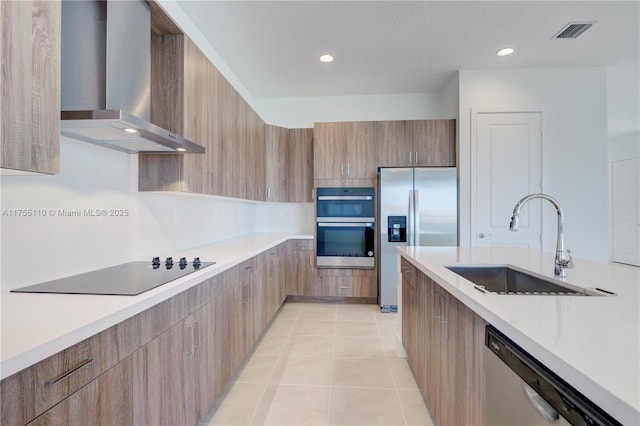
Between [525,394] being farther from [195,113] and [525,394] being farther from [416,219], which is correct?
[416,219]

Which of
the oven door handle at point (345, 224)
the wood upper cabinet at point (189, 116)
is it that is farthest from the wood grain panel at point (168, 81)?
the oven door handle at point (345, 224)

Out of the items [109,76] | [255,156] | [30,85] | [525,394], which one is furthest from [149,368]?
[255,156]

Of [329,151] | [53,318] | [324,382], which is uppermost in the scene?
[329,151]

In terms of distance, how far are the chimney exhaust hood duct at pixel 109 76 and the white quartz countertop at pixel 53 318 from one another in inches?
27.7

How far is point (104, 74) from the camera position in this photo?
148 cm

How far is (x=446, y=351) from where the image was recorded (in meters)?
1.37

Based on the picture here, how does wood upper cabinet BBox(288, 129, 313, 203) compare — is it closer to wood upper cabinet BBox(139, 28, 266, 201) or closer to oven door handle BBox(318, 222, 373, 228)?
oven door handle BBox(318, 222, 373, 228)

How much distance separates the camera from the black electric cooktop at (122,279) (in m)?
1.20

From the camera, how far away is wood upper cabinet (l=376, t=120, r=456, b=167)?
144 inches

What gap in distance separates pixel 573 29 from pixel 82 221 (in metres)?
4.11

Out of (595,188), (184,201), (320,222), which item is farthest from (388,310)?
(595,188)

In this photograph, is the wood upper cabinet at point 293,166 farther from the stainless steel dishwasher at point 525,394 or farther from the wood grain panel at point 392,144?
the stainless steel dishwasher at point 525,394

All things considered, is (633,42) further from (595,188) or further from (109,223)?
(109,223)

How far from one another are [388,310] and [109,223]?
2979 millimetres
